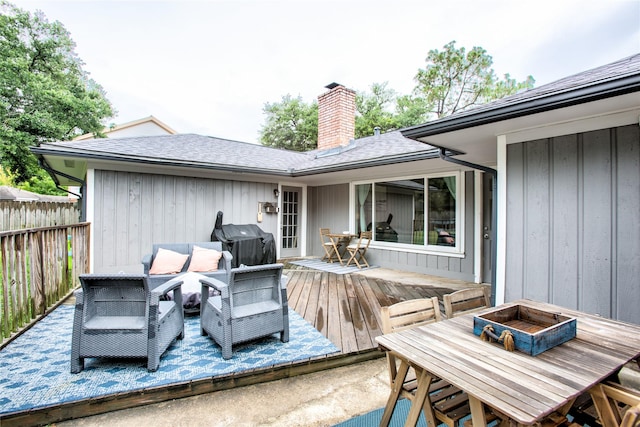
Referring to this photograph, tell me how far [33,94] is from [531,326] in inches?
723

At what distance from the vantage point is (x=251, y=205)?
7.07 meters

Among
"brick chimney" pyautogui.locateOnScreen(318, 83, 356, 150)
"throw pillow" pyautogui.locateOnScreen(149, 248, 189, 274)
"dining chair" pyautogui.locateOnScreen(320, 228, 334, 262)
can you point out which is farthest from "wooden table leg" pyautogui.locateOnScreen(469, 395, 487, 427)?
"brick chimney" pyautogui.locateOnScreen(318, 83, 356, 150)

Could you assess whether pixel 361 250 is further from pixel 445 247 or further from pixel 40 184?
pixel 40 184

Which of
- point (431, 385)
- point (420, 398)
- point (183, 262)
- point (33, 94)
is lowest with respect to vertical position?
point (431, 385)

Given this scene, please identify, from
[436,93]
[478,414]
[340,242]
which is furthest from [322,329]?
[436,93]

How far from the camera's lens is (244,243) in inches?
235

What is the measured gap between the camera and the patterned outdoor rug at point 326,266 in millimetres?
6199

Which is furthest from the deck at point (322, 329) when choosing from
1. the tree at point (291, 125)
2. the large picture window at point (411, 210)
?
the tree at point (291, 125)

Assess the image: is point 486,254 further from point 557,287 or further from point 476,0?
point 476,0

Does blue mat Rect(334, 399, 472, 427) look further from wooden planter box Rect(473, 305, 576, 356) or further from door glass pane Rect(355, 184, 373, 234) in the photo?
door glass pane Rect(355, 184, 373, 234)

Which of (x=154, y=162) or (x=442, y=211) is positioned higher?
(x=154, y=162)

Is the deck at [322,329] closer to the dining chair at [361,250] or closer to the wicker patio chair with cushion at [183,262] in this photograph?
the dining chair at [361,250]

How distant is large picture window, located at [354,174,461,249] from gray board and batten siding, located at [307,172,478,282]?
8.6 inches

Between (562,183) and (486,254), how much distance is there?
286 centimetres
